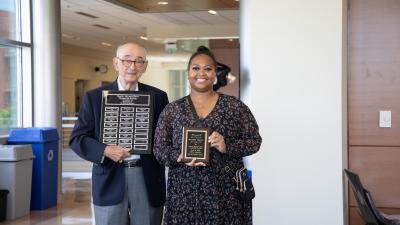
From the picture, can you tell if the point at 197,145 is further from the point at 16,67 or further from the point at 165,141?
the point at 16,67

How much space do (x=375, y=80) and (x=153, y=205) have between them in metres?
1.77

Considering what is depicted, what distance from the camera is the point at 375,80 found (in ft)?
12.1

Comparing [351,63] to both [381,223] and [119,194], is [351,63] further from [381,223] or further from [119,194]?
[119,194]

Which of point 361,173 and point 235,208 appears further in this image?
point 361,173

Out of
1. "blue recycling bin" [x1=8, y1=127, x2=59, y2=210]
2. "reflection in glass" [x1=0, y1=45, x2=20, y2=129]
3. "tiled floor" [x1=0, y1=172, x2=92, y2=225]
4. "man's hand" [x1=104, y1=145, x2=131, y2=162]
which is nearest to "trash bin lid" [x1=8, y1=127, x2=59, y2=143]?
"blue recycling bin" [x1=8, y1=127, x2=59, y2=210]

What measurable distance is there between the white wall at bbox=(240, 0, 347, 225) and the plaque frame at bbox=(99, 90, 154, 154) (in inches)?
38.3

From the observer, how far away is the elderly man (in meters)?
2.90

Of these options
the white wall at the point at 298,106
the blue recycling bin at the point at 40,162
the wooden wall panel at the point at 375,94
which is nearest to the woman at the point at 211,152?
the white wall at the point at 298,106

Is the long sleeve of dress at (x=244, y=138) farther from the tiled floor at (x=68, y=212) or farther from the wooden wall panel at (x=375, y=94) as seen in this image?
the tiled floor at (x=68, y=212)

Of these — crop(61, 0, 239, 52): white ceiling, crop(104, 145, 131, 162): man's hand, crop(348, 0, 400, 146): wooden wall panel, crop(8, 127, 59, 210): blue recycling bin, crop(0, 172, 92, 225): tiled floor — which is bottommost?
crop(0, 172, 92, 225): tiled floor

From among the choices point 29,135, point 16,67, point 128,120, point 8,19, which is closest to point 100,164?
point 128,120

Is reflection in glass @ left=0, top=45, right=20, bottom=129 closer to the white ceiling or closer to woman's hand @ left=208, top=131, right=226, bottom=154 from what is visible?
the white ceiling

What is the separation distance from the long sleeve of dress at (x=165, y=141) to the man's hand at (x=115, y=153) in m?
0.20

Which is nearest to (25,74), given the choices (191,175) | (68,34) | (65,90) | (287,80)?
(287,80)
